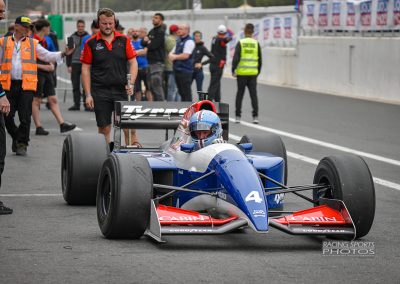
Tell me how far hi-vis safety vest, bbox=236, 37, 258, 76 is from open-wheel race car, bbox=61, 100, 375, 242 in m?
12.3

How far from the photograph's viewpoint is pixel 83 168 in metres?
11.1

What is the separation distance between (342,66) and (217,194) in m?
22.1

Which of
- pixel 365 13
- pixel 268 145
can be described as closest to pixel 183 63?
pixel 365 13

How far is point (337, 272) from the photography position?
26.2 feet

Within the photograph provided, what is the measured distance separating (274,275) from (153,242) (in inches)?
58.3

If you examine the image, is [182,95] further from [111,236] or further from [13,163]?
[111,236]

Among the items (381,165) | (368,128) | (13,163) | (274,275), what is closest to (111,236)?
(274,275)

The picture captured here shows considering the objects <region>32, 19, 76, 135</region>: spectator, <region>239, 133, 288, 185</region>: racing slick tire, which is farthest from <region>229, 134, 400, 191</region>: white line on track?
<region>32, 19, 76, 135</region>: spectator

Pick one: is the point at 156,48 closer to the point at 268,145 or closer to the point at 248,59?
the point at 248,59

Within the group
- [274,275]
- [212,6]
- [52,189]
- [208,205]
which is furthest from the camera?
[212,6]

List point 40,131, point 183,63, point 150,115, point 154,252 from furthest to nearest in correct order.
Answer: point 183,63
point 40,131
point 150,115
point 154,252

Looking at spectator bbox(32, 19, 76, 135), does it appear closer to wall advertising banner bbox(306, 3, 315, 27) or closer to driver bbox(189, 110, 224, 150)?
driver bbox(189, 110, 224, 150)

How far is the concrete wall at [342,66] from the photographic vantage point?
27.9 meters

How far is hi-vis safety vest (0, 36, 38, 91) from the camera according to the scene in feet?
50.8
